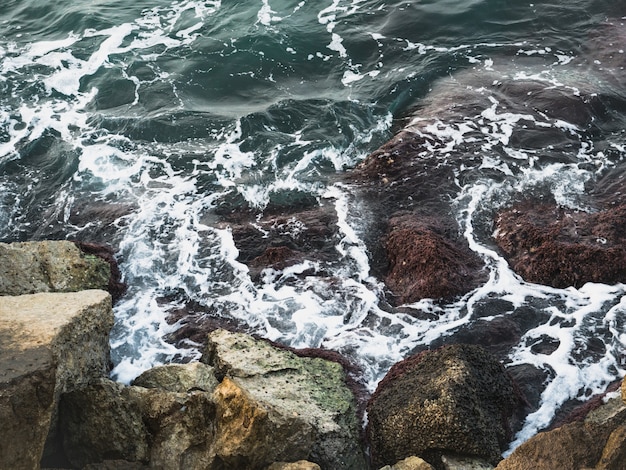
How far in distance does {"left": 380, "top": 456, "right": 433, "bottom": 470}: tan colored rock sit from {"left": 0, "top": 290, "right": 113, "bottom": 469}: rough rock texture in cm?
304

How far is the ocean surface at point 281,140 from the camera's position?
8359 millimetres

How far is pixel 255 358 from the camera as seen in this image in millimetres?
7328

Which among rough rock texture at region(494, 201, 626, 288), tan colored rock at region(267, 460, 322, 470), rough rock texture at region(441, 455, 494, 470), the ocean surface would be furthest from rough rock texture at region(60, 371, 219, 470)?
rough rock texture at region(494, 201, 626, 288)

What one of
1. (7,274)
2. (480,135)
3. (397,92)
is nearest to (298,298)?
(7,274)

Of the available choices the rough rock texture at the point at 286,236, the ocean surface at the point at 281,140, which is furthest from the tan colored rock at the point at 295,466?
the rough rock texture at the point at 286,236

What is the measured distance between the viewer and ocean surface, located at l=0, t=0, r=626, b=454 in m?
8.36

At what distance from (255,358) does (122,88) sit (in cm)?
932

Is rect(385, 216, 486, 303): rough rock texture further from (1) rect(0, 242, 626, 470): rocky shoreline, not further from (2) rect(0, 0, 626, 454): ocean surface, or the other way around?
(1) rect(0, 242, 626, 470): rocky shoreline

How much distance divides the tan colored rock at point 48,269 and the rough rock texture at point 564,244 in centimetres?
568

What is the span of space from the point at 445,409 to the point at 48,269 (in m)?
5.38

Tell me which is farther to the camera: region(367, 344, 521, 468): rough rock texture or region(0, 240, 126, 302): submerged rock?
region(0, 240, 126, 302): submerged rock

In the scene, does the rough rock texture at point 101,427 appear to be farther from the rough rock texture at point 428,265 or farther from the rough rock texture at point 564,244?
the rough rock texture at point 564,244

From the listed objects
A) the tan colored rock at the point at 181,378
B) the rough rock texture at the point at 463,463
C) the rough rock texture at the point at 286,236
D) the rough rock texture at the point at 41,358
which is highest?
the rough rock texture at the point at 41,358

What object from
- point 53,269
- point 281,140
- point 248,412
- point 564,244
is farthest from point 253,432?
point 281,140
